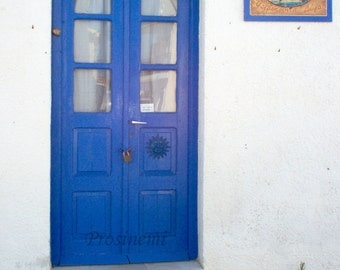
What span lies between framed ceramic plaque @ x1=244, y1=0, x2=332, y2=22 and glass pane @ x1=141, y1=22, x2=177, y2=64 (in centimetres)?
67

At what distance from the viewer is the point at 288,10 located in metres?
5.06

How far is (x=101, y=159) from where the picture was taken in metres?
5.08

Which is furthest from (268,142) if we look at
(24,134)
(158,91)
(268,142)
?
(24,134)

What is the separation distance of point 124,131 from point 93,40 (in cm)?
83

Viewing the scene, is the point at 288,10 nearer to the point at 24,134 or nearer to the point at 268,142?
the point at 268,142

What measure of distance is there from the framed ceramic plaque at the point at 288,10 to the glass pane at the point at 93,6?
1.18 m

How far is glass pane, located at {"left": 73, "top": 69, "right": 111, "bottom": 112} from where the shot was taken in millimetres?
5109

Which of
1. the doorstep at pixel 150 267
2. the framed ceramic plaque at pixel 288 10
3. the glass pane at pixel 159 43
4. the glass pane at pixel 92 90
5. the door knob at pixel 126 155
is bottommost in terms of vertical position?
the doorstep at pixel 150 267

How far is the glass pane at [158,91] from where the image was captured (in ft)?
17.0

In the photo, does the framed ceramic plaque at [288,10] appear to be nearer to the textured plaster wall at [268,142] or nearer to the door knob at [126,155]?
the textured plaster wall at [268,142]

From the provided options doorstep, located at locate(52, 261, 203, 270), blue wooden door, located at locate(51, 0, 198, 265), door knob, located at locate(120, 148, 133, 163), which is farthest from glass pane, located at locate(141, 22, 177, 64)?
doorstep, located at locate(52, 261, 203, 270)

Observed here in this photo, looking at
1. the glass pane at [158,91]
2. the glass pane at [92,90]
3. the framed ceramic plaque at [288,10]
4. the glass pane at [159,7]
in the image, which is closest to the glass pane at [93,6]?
the glass pane at [159,7]

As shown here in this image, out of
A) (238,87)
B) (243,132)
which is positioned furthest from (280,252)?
(238,87)

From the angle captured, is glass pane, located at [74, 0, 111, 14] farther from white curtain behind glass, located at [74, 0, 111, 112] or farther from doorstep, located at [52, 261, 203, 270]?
doorstep, located at [52, 261, 203, 270]
